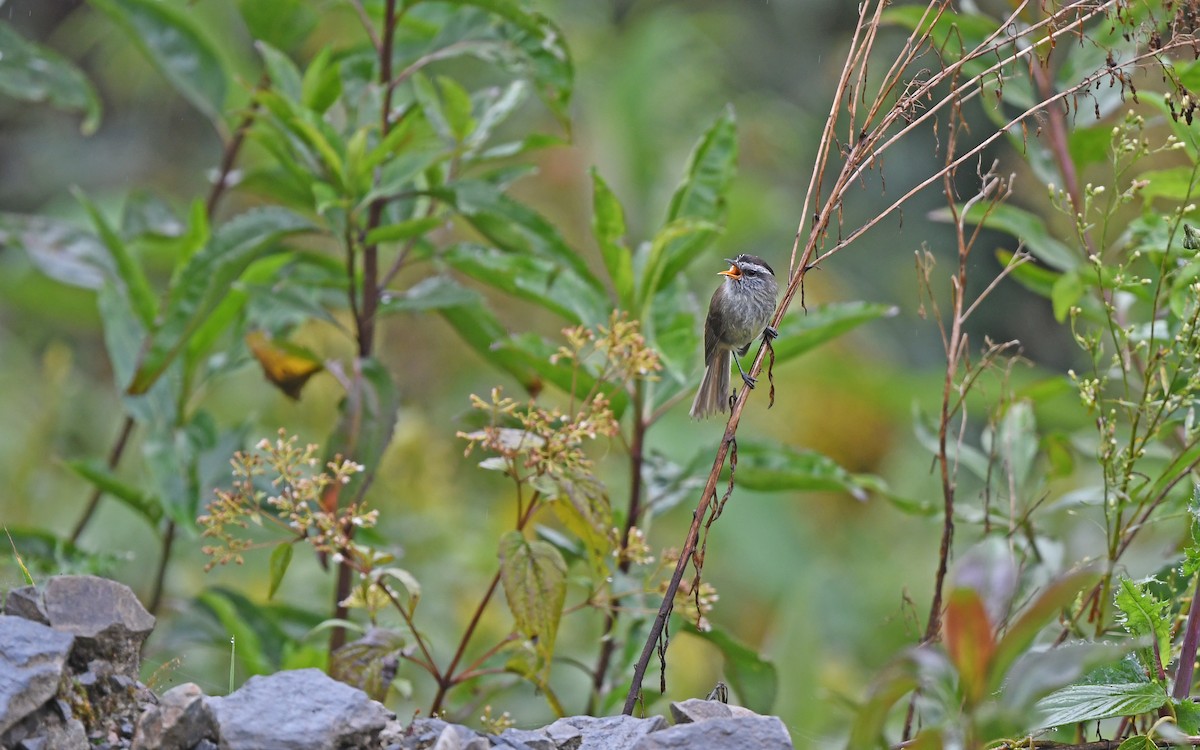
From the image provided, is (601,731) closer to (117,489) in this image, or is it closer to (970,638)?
(970,638)

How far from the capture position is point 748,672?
243 centimetres

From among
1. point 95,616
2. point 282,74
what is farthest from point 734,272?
point 95,616

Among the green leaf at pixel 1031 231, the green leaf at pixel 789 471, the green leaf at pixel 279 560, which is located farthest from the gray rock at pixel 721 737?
the green leaf at pixel 1031 231

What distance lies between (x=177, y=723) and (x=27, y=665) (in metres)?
0.20

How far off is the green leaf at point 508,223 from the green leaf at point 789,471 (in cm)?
49

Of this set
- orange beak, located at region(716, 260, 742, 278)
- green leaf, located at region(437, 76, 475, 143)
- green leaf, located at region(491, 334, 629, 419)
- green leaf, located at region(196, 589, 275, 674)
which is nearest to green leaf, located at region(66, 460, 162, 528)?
green leaf, located at region(196, 589, 275, 674)

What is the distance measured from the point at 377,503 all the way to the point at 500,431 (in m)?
2.76

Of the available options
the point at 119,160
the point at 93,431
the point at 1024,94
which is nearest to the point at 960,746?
the point at 1024,94

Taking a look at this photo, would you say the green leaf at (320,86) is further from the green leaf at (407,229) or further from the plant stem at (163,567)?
the plant stem at (163,567)

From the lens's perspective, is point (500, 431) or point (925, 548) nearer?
point (500, 431)

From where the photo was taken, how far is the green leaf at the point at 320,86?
108 inches

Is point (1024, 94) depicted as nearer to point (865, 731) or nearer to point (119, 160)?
point (865, 731)

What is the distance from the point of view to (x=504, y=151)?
2645 mm

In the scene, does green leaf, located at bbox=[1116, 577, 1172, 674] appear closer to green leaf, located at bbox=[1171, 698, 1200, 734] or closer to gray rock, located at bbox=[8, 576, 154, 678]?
green leaf, located at bbox=[1171, 698, 1200, 734]
